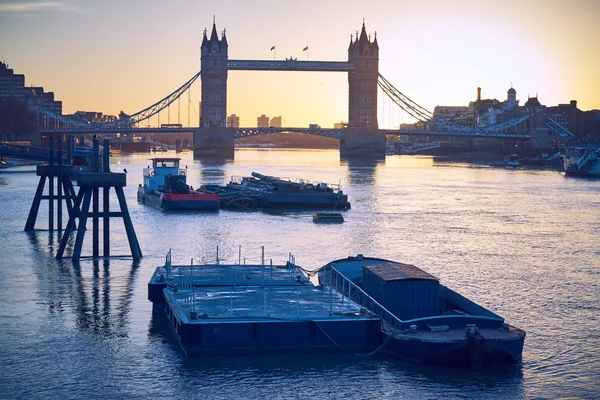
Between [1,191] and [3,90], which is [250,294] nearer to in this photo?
[1,191]

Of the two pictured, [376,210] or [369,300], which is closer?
[369,300]

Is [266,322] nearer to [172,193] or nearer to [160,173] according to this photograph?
[172,193]

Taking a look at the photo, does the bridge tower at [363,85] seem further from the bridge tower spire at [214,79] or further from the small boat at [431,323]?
the small boat at [431,323]

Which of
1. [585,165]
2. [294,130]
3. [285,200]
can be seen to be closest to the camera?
[285,200]

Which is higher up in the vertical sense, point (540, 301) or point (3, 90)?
point (3, 90)

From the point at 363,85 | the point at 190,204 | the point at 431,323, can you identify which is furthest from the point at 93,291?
the point at 363,85

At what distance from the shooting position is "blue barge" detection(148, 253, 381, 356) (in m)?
18.6

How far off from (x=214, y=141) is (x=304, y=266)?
4941 inches

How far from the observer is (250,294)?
69.9 feet

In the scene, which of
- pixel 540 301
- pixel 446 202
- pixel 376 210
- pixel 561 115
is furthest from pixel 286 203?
pixel 561 115

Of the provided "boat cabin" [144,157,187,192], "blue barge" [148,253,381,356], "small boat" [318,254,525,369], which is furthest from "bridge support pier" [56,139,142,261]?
"boat cabin" [144,157,187,192]

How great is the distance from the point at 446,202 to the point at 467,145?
116 m

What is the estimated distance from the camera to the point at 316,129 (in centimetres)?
15012

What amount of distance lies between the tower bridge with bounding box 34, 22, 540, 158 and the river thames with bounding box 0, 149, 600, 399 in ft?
322
